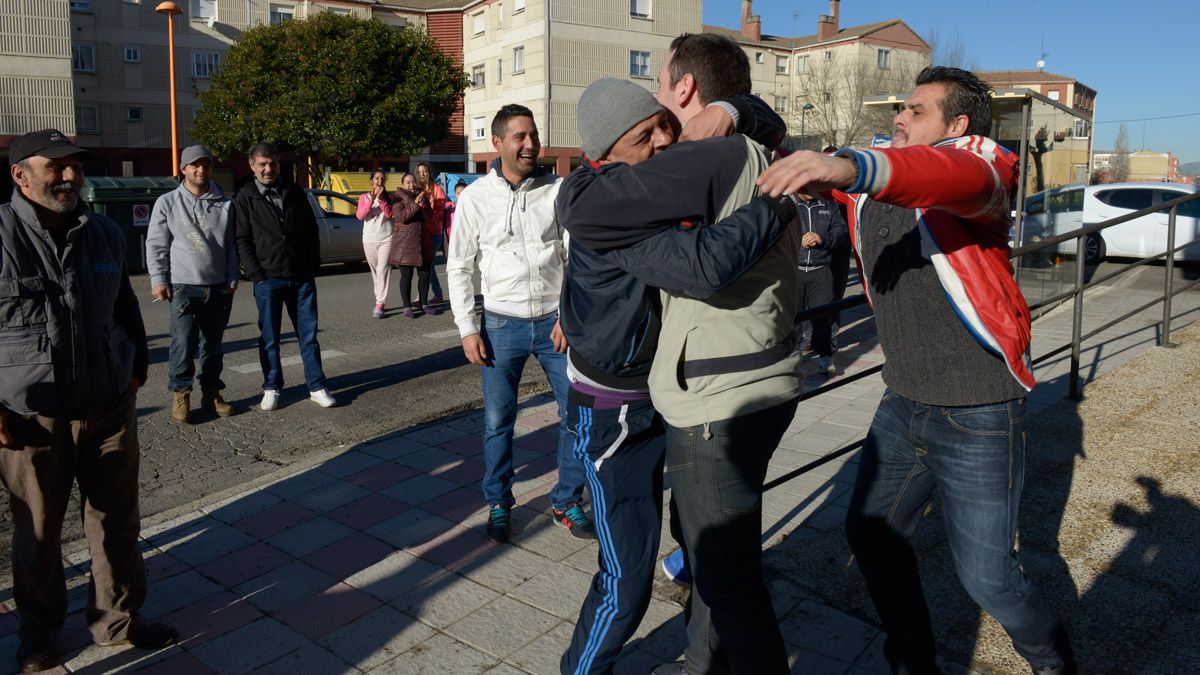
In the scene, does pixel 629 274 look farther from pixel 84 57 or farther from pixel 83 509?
pixel 84 57

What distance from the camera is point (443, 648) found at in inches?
126

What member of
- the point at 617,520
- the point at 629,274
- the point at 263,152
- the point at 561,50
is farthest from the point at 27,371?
the point at 561,50

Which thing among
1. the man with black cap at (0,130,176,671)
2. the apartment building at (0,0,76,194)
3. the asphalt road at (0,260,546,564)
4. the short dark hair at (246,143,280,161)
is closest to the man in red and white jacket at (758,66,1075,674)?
the man with black cap at (0,130,176,671)

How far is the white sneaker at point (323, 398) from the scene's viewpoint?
6953 millimetres

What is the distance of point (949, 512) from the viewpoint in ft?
8.34

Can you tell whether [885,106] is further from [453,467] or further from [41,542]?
[41,542]

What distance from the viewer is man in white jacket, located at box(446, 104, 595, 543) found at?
417 centimetres

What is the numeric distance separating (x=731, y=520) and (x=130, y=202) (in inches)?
657

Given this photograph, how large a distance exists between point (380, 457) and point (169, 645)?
2.20 m

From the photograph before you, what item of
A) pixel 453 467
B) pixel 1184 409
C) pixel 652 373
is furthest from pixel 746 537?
pixel 1184 409

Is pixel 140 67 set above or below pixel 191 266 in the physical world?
above

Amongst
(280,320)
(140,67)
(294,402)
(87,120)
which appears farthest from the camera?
(140,67)

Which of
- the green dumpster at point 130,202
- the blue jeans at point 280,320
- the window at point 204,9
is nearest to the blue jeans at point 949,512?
the blue jeans at point 280,320

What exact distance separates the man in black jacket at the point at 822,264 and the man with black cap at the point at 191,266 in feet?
15.2
